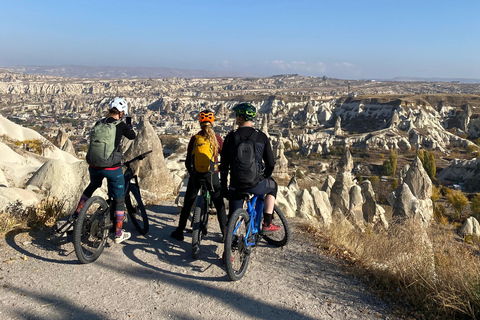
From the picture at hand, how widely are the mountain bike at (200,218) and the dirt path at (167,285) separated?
0.23m

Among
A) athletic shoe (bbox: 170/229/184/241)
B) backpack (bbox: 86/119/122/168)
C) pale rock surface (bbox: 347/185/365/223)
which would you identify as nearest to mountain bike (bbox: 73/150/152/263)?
backpack (bbox: 86/119/122/168)

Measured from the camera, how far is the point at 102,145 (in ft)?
12.9

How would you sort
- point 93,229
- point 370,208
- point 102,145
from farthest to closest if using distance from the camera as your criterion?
point 370,208 → point 93,229 → point 102,145

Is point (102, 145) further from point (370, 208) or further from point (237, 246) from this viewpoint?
point (370, 208)

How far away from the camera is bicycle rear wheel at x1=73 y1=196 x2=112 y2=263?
3.80 m

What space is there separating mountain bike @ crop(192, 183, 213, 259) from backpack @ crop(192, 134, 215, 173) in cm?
24

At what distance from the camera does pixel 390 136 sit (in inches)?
2650

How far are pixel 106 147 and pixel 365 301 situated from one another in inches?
128

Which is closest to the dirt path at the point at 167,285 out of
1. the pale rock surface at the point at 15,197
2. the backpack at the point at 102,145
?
the pale rock surface at the point at 15,197

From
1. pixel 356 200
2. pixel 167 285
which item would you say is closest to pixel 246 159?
pixel 167 285

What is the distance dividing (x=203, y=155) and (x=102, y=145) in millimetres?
1156

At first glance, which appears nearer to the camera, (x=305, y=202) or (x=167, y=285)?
(x=167, y=285)

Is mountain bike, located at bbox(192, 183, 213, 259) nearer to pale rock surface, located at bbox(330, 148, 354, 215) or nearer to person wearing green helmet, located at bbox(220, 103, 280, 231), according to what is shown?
person wearing green helmet, located at bbox(220, 103, 280, 231)

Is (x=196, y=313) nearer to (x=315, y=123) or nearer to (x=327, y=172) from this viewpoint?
(x=327, y=172)
